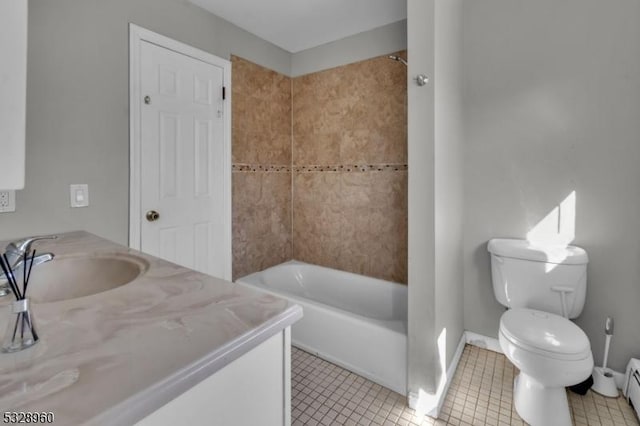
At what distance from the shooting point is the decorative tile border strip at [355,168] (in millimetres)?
2469

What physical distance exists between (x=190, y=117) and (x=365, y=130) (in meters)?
1.31

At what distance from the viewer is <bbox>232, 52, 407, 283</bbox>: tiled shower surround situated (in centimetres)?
249

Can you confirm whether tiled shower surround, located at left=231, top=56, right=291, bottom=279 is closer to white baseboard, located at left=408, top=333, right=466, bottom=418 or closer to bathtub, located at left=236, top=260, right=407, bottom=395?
bathtub, located at left=236, top=260, right=407, bottom=395

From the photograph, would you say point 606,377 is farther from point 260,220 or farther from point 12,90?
point 12,90

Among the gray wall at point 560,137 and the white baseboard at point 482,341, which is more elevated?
the gray wall at point 560,137

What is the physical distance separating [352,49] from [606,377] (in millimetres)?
2733

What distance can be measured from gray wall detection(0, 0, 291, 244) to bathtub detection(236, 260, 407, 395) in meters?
1.17

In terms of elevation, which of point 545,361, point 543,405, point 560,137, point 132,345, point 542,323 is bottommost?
point 543,405

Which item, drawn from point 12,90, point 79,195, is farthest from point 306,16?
point 12,90

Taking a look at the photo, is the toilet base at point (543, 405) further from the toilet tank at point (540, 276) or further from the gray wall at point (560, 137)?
the gray wall at point (560, 137)

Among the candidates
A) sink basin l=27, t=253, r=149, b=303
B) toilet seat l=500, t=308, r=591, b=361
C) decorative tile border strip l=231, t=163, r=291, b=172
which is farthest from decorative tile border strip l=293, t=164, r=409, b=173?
sink basin l=27, t=253, r=149, b=303

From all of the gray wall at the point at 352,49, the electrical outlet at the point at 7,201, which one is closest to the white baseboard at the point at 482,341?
the gray wall at the point at 352,49

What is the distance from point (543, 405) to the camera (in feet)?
4.90

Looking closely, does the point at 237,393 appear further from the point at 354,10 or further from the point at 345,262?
the point at 354,10
